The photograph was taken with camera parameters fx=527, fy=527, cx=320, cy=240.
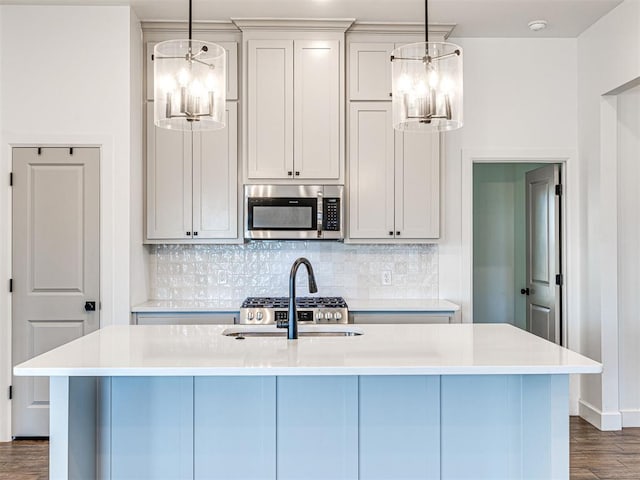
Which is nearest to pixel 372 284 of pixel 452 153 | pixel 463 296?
pixel 463 296

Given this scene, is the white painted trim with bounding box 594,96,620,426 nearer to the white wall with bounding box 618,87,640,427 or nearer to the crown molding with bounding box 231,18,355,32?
the white wall with bounding box 618,87,640,427

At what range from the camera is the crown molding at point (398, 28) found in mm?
3936

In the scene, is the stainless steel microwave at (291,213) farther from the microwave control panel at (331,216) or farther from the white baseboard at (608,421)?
the white baseboard at (608,421)

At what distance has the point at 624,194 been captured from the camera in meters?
3.91

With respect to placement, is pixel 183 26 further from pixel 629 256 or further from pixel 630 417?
pixel 630 417

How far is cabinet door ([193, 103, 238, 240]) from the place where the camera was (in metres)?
3.94

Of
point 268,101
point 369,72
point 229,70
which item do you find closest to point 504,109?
point 369,72

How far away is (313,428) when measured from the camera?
2.13 meters

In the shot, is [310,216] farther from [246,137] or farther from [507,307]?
[507,307]

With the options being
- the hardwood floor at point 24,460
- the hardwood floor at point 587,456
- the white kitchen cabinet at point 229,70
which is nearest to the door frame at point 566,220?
the hardwood floor at point 587,456

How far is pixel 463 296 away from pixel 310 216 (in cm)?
142

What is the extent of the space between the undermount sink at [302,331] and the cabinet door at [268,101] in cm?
160

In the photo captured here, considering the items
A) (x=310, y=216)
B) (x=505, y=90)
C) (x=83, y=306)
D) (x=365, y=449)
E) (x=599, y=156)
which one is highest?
(x=505, y=90)

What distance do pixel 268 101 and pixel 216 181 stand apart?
71 centimetres
